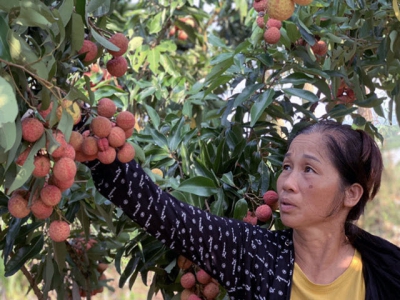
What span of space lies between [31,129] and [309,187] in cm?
61

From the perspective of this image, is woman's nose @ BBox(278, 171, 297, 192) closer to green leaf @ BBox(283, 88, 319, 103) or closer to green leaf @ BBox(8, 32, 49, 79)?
green leaf @ BBox(283, 88, 319, 103)

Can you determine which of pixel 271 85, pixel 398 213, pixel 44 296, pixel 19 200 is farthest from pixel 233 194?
pixel 398 213

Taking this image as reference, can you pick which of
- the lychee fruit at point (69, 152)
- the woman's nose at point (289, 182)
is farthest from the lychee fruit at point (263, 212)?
the lychee fruit at point (69, 152)

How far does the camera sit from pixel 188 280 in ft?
5.32

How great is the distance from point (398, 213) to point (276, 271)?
3.75 m

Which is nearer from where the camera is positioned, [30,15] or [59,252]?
[30,15]

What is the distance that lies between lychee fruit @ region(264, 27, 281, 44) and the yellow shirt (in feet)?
1.73

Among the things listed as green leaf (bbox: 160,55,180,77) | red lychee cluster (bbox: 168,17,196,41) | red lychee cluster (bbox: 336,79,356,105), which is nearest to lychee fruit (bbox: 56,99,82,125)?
red lychee cluster (bbox: 336,79,356,105)

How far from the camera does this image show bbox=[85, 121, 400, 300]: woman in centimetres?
137

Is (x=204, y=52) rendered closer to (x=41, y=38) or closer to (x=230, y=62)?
(x=230, y=62)

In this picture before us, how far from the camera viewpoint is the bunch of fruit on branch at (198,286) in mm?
1603

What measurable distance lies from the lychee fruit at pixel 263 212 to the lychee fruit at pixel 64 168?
2.27 ft

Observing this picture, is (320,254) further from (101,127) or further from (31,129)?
(31,129)

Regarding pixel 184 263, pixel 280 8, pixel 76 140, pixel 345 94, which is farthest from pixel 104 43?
pixel 345 94
